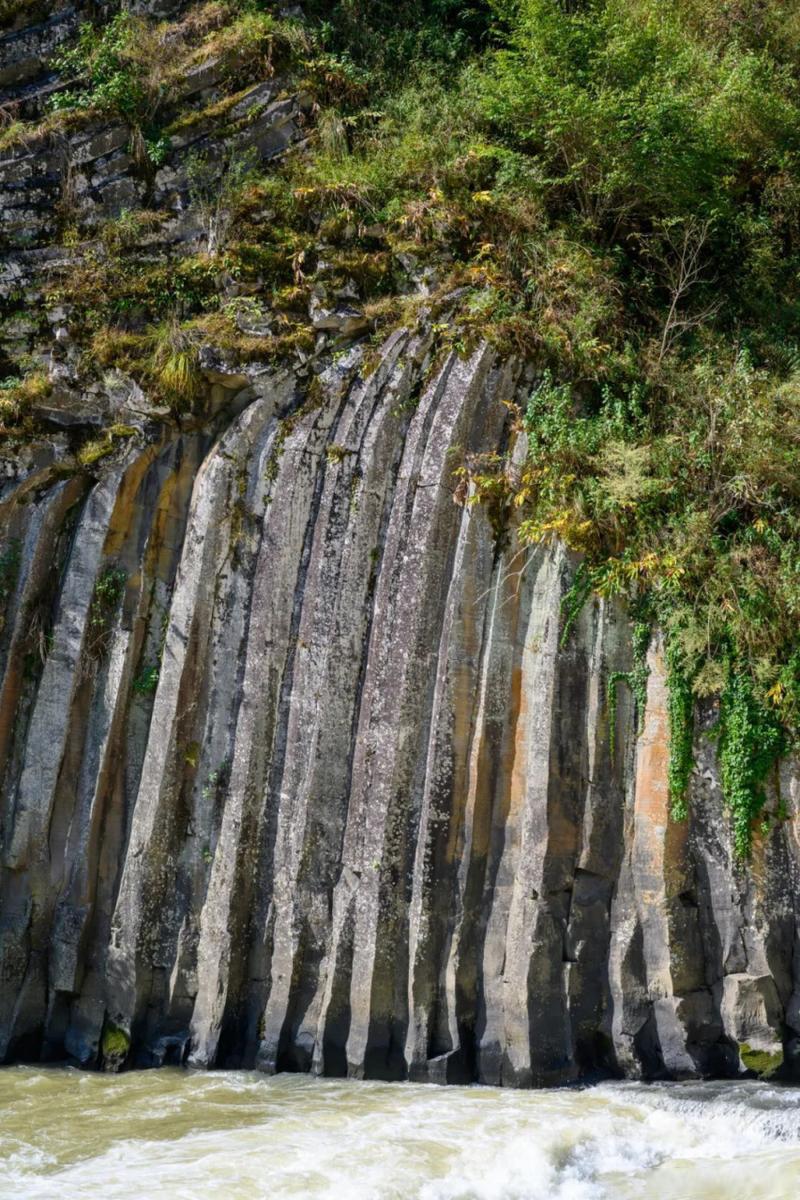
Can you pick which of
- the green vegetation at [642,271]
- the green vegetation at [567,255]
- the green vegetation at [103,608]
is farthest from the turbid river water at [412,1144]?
the green vegetation at [103,608]

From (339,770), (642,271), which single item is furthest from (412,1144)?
(642,271)

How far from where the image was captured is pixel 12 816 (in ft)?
34.8

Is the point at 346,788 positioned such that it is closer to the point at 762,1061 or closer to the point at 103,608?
the point at 103,608

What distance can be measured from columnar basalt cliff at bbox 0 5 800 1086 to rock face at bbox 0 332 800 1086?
28 mm

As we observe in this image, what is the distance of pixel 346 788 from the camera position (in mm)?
9695

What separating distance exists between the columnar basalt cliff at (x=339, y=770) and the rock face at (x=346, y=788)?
0.09 feet

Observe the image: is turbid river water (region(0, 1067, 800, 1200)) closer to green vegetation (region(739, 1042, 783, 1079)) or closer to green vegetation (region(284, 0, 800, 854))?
green vegetation (region(739, 1042, 783, 1079))

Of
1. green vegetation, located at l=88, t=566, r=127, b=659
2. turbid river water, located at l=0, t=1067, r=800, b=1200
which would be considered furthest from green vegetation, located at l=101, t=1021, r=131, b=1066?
green vegetation, located at l=88, t=566, r=127, b=659

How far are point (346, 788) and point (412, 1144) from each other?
3247 mm

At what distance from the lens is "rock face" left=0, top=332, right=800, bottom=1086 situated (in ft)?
28.2

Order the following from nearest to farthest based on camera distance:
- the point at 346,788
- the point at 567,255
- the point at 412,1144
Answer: the point at 412,1144 < the point at 346,788 < the point at 567,255

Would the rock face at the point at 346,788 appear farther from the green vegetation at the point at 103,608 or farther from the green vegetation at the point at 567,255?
the green vegetation at the point at 567,255

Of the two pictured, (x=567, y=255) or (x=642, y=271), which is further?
(x=642, y=271)

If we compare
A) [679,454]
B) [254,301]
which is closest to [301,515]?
[254,301]
